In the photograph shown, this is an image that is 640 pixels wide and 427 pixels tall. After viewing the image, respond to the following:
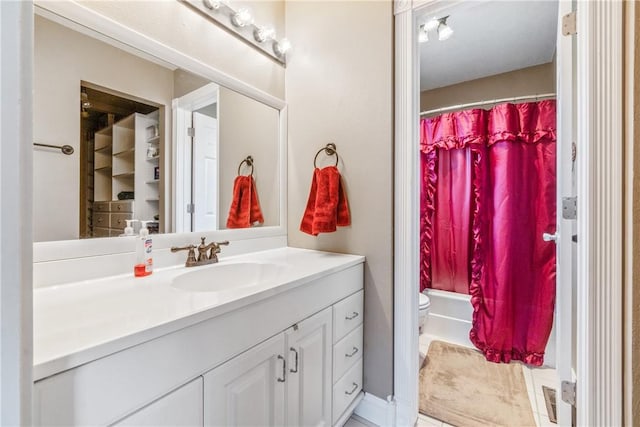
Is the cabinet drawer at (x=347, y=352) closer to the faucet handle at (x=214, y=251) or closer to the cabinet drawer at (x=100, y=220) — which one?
the faucet handle at (x=214, y=251)

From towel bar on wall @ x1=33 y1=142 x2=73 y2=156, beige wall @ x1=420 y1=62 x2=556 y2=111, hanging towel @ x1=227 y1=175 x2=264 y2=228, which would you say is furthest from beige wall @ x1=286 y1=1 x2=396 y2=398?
beige wall @ x1=420 y1=62 x2=556 y2=111

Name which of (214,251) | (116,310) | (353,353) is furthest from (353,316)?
(116,310)

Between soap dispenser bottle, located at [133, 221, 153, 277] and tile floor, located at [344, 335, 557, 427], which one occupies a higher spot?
soap dispenser bottle, located at [133, 221, 153, 277]

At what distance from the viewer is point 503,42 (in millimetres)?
2027

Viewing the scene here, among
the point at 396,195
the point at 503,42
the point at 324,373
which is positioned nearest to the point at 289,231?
the point at 396,195

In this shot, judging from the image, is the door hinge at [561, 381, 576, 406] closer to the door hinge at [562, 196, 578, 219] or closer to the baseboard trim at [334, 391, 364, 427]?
the door hinge at [562, 196, 578, 219]

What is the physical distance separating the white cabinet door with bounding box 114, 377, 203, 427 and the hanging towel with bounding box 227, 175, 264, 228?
0.91m

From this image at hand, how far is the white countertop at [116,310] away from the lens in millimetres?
509

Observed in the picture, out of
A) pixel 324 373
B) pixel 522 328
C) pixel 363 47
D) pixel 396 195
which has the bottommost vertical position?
pixel 522 328

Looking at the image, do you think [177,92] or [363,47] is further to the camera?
[363,47]

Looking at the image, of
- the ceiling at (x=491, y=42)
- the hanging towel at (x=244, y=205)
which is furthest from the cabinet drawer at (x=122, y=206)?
the ceiling at (x=491, y=42)

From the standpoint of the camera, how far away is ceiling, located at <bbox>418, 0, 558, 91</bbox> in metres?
1.71

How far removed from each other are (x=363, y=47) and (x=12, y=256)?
1.55 metres

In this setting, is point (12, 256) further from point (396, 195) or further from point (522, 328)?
point (522, 328)
